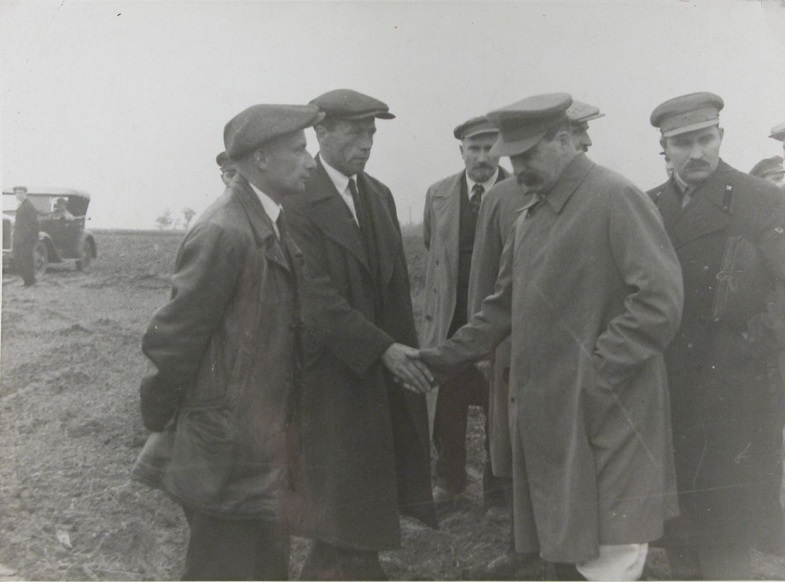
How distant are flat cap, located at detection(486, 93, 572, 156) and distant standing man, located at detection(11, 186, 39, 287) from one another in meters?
2.62

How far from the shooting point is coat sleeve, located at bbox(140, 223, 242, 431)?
2664mm

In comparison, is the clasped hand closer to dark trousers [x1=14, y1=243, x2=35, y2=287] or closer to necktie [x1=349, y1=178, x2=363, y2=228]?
necktie [x1=349, y1=178, x2=363, y2=228]

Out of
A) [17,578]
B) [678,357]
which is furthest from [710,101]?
[17,578]

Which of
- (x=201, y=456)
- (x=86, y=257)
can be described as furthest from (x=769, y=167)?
(x=86, y=257)

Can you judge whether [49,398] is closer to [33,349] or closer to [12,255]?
[33,349]

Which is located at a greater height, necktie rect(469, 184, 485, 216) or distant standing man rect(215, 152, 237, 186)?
distant standing man rect(215, 152, 237, 186)

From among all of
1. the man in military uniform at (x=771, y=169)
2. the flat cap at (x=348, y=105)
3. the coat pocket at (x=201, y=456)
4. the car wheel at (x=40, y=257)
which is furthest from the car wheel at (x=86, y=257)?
the man in military uniform at (x=771, y=169)

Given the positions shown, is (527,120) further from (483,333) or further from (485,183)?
(485,183)

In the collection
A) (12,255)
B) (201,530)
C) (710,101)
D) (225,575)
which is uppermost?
(710,101)

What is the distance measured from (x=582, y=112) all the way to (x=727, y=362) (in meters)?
1.39

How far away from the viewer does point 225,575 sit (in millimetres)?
2793

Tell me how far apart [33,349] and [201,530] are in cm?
179

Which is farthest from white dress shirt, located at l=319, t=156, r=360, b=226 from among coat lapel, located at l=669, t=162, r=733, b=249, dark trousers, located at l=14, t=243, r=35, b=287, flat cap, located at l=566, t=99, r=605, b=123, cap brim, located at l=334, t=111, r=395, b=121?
dark trousers, located at l=14, t=243, r=35, b=287

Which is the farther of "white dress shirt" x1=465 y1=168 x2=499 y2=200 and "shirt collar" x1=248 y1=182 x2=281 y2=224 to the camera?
"white dress shirt" x1=465 y1=168 x2=499 y2=200
